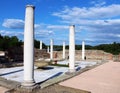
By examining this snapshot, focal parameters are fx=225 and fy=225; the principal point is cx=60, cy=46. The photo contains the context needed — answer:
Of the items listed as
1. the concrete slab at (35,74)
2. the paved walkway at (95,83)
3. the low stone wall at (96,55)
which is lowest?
the paved walkway at (95,83)

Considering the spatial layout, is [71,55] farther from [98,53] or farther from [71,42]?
[98,53]

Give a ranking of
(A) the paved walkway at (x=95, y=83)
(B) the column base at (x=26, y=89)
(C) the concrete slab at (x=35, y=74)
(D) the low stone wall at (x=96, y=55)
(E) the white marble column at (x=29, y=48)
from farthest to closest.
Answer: (D) the low stone wall at (x=96, y=55) → (C) the concrete slab at (x=35, y=74) → (A) the paved walkway at (x=95, y=83) → (E) the white marble column at (x=29, y=48) → (B) the column base at (x=26, y=89)

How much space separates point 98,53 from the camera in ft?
97.5

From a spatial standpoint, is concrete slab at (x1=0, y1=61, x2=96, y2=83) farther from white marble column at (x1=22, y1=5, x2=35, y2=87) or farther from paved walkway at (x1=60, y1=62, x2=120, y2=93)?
white marble column at (x1=22, y1=5, x2=35, y2=87)

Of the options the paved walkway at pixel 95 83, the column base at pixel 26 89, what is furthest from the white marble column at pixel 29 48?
→ the paved walkway at pixel 95 83

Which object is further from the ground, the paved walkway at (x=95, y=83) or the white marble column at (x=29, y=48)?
the white marble column at (x=29, y=48)

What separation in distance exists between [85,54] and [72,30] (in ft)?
59.4

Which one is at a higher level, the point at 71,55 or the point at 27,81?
the point at 71,55

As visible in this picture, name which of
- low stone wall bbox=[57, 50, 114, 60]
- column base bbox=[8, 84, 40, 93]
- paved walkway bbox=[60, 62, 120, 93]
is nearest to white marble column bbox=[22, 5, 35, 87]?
column base bbox=[8, 84, 40, 93]

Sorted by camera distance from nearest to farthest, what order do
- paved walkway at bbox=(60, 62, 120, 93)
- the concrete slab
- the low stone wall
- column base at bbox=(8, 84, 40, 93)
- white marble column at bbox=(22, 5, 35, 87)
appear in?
1. column base at bbox=(8, 84, 40, 93)
2. white marble column at bbox=(22, 5, 35, 87)
3. paved walkway at bbox=(60, 62, 120, 93)
4. the concrete slab
5. the low stone wall

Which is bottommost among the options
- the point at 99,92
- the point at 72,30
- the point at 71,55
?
the point at 99,92

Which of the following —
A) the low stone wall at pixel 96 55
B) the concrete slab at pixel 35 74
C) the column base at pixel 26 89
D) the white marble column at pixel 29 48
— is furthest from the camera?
the low stone wall at pixel 96 55

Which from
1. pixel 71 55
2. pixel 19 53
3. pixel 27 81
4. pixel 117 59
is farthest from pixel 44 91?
pixel 117 59

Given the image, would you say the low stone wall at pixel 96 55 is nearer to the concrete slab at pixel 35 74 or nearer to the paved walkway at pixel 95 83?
the concrete slab at pixel 35 74
